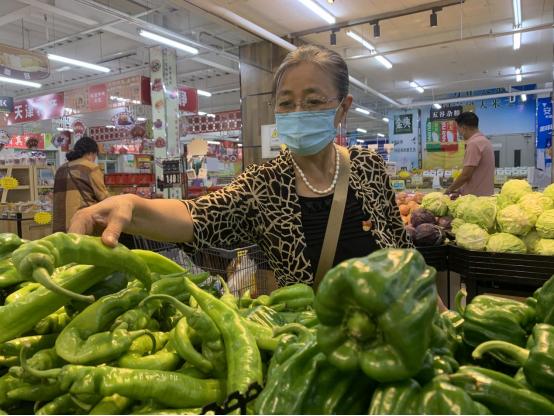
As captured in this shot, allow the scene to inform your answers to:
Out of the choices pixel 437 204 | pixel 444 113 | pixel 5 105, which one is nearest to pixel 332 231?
pixel 437 204

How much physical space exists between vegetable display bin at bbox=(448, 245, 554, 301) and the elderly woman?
57.1 inches

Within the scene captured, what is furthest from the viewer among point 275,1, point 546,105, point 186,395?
point 546,105

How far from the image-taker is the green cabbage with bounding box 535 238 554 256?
3143 mm

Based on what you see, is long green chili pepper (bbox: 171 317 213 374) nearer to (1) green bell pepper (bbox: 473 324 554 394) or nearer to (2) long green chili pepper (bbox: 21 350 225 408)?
(2) long green chili pepper (bbox: 21 350 225 408)

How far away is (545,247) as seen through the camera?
3.18m

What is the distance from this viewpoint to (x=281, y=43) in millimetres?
8969

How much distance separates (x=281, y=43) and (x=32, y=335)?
8.61 m

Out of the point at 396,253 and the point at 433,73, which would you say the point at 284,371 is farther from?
the point at 433,73

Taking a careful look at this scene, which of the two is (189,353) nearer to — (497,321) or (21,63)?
(497,321)

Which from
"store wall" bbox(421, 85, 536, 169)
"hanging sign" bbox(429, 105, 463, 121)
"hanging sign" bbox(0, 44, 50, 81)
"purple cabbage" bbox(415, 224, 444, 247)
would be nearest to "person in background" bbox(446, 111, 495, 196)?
"purple cabbage" bbox(415, 224, 444, 247)

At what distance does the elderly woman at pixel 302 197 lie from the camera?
192 centimetres

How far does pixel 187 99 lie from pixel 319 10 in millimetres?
4318

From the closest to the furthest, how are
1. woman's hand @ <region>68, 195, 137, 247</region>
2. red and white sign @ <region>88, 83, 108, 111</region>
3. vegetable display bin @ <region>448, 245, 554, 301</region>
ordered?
woman's hand @ <region>68, 195, 137, 247</region>, vegetable display bin @ <region>448, 245, 554, 301</region>, red and white sign @ <region>88, 83, 108, 111</region>

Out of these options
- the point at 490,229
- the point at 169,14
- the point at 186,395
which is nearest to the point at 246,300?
the point at 186,395
